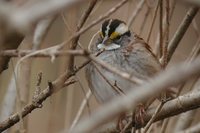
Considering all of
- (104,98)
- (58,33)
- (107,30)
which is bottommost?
(104,98)

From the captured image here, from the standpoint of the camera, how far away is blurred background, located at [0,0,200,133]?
187 centimetres

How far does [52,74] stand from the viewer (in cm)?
375

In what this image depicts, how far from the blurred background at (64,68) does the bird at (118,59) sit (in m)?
0.10

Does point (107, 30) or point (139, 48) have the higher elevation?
point (107, 30)

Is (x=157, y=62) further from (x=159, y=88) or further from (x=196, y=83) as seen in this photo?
(x=159, y=88)

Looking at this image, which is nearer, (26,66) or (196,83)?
(26,66)

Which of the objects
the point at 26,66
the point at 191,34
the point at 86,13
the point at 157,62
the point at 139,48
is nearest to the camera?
the point at 86,13

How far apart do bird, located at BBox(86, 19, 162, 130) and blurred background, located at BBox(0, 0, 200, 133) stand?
0.10 m

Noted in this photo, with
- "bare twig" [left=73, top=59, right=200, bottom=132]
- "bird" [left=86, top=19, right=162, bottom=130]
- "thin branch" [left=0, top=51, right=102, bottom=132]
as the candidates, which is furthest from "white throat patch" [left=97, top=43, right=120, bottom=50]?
"bare twig" [left=73, top=59, right=200, bottom=132]

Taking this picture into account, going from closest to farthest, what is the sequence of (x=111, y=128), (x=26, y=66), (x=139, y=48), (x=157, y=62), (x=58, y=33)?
1. (x=111, y=128)
2. (x=26, y=66)
3. (x=157, y=62)
4. (x=139, y=48)
5. (x=58, y=33)

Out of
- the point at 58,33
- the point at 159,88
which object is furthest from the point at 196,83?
the point at 159,88

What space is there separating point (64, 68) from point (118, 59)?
0.65 meters

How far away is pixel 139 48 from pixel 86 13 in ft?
3.17

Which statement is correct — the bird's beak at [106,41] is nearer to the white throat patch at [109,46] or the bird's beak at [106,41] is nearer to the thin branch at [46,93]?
the white throat patch at [109,46]
